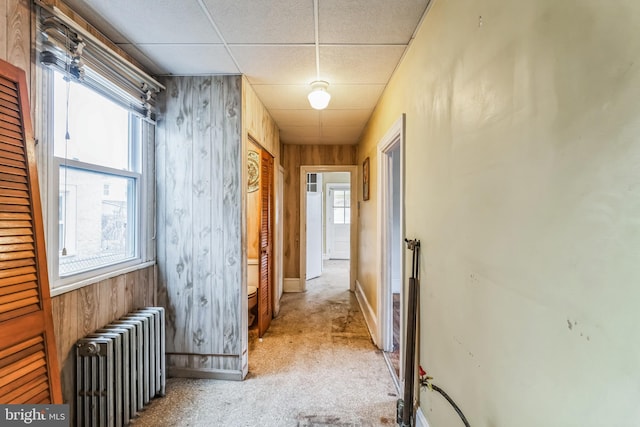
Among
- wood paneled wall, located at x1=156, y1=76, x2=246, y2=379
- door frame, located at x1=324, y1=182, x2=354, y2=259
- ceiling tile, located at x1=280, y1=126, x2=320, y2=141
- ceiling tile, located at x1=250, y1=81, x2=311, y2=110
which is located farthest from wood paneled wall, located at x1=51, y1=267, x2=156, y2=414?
door frame, located at x1=324, y1=182, x2=354, y2=259

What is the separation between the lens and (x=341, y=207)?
854 centimetres

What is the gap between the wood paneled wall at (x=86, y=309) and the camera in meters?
1.60

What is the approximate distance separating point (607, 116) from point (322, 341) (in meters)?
3.02

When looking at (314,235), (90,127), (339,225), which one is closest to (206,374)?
(90,127)

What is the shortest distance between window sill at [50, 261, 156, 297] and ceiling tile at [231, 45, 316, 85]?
1.72 metres

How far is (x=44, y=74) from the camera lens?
4.89 feet

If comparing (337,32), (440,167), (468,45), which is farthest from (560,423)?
(337,32)

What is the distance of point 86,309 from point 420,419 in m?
2.06

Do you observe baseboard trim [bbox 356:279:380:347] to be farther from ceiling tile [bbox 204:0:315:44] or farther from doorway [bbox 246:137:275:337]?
ceiling tile [bbox 204:0:315:44]

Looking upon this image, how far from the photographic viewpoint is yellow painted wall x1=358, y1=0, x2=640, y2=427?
0.58 m

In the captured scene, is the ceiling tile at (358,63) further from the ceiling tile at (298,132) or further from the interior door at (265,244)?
the ceiling tile at (298,132)

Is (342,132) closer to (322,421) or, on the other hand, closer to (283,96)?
(283,96)

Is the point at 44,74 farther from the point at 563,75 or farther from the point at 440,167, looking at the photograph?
the point at 563,75

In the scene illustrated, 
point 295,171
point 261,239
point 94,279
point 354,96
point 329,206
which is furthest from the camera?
point 329,206
